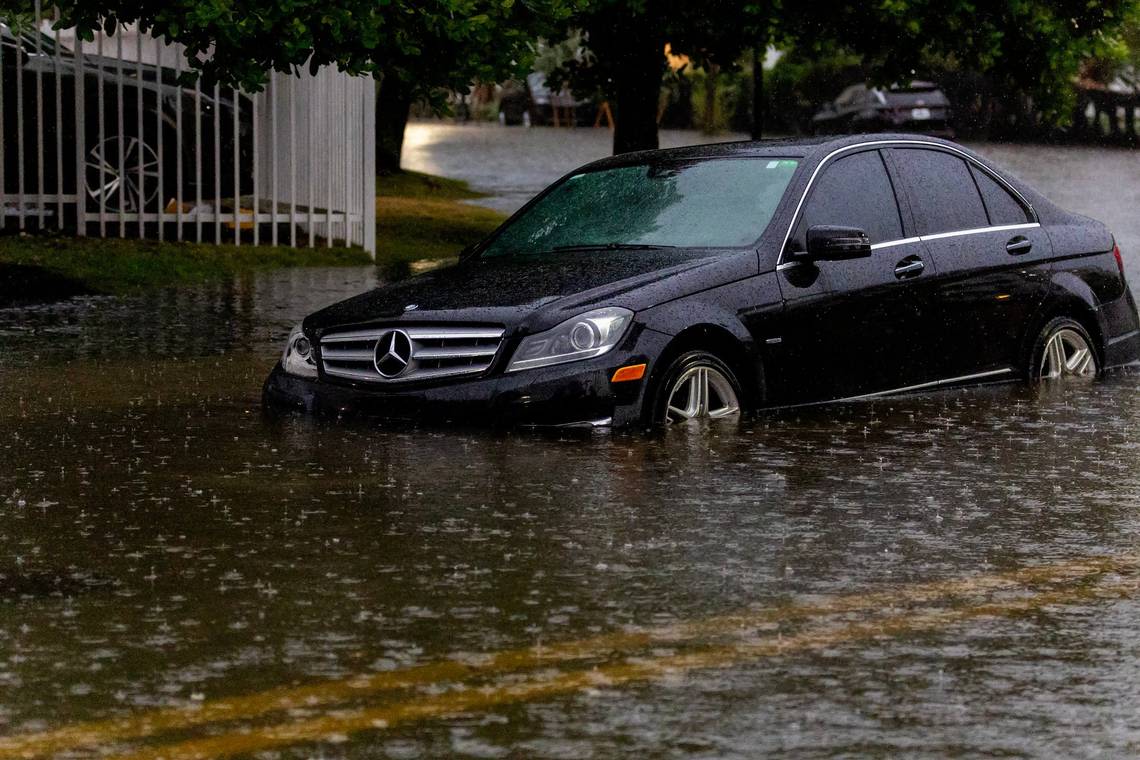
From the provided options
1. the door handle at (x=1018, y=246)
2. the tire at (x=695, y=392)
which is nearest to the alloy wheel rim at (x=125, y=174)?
the door handle at (x=1018, y=246)

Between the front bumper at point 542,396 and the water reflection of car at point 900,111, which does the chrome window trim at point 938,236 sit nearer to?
the front bumper at point 542,396

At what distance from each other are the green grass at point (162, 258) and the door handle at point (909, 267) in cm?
773

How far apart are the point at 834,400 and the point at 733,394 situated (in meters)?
0.80

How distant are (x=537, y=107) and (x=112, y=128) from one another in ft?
178

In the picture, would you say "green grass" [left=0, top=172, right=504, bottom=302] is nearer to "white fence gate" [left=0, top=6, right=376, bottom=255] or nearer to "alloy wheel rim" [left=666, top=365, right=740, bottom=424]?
"white fence gate" [left=0, top=6, right=376, bottom=255]

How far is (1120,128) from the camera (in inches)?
2077

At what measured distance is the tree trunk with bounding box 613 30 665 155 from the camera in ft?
75.5

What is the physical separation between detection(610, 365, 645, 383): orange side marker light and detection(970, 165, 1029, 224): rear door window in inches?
112

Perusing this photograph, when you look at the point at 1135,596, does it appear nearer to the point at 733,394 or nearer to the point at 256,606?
the point at 256,606

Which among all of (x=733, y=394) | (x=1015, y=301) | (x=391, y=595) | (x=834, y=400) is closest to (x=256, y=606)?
(x=391, y=595)

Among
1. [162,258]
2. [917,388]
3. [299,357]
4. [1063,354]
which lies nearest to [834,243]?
[917,388]

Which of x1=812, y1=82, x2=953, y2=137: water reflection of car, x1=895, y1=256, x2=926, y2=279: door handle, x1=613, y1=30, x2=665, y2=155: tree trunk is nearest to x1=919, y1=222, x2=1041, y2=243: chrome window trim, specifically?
x1=895, y1=256, x2=926, y2=279: door handle

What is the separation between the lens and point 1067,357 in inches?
487

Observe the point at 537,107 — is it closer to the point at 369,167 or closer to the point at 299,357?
the point at 369,167
